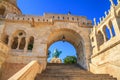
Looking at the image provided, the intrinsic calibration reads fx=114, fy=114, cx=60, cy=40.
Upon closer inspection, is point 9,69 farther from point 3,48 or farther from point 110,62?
point 110,62

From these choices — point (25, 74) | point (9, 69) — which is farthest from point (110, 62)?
point (9, 69)

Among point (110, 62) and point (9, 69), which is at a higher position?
point (110, 62)

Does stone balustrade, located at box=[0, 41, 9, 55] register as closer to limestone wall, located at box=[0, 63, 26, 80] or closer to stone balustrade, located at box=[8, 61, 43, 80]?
limestone wall, located at box=[0, 63, 26, 80]

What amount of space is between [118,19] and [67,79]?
6.27m

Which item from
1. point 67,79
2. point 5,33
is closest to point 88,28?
point 67,79

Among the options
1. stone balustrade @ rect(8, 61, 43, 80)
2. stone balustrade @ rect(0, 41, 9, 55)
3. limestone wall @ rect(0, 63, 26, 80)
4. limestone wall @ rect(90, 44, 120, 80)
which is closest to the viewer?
stone balustrade @ rect(8, 61, 43, 80)

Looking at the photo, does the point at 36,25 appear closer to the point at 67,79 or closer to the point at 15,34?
the point at 15,34

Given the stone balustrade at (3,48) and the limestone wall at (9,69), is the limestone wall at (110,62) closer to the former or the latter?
the limestone wall at (9,69)

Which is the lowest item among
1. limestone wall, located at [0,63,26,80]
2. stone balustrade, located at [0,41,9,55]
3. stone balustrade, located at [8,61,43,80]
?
limestone wall, located at [0,63,26,80]

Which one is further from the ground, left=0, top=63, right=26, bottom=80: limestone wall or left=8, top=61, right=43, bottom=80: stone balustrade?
left=8, top=61, right=43, bottom=80: stone balustrade

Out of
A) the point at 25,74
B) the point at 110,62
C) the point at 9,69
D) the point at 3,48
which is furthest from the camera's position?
the point at 9,69

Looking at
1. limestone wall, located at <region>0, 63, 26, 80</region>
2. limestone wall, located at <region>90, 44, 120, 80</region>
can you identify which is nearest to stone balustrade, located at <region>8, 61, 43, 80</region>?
limestone wall, located at <region>90, 44, 120, 80</region>

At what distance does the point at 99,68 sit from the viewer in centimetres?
1020

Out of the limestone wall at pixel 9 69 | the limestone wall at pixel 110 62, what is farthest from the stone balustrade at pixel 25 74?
the limestone wall at pixel 9 69
